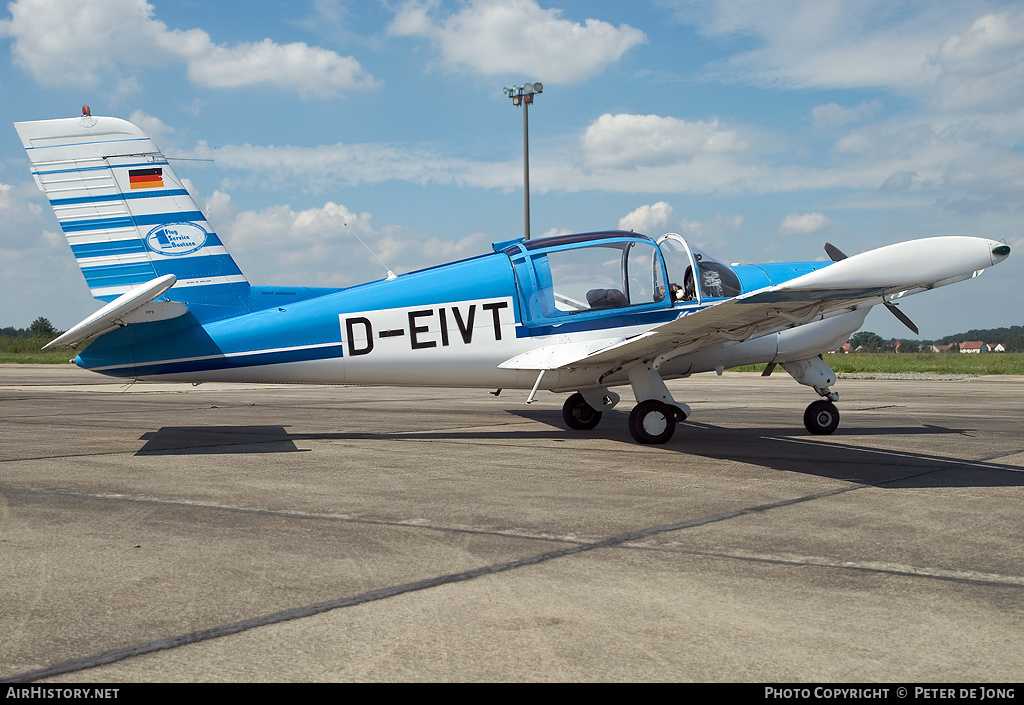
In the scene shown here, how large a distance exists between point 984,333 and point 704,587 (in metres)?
166

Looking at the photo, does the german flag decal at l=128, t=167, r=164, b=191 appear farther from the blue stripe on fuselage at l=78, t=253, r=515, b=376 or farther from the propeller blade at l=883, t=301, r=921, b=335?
the propeller blade at l=883, t=301, r=921, b=335

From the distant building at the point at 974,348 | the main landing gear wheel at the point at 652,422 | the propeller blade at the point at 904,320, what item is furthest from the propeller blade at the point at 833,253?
the distant building at the point at 974,348

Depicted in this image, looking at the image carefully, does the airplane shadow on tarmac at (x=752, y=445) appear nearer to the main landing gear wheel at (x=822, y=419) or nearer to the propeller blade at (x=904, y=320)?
the main landing gear wheel at (x=822, y=419)

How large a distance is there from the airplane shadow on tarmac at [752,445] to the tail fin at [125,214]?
6.48 feet

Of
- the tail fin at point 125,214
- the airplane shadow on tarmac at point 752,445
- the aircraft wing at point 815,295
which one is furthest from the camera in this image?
the tail fin at point 125,214

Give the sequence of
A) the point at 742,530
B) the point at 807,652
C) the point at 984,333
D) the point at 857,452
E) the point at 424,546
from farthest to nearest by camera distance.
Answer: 1. the point at 984,333
2. the point at 857,452
3. the point at 742,530
4. the point at 424,546
5. the point at 807,652

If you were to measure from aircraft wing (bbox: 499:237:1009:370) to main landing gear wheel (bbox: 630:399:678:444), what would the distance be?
0.66 meters

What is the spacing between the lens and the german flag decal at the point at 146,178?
10188 millimetres

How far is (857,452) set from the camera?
32.5 ft

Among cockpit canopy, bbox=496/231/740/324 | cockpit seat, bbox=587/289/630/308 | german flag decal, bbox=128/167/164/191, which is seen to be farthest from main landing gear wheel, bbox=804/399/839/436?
german flag decal, bbox=128/167/164/191

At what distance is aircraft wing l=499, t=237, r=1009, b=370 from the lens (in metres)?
7.62

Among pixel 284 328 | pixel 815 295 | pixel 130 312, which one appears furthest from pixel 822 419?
pixel 130 312
